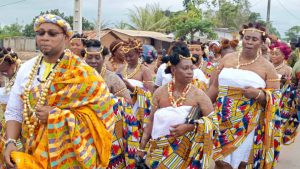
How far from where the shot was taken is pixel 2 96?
6176 millimetres

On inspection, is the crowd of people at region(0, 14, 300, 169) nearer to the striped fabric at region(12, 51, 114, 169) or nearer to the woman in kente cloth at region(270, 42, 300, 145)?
the striped fabric at region(12, 51, 114, 169)

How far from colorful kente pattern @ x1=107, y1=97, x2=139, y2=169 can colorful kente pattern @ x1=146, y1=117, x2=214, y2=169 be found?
0.76 meters

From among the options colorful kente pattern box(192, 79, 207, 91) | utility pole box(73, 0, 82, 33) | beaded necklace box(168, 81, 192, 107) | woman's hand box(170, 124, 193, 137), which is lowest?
woman's hand box(170, 124, 193, 137)

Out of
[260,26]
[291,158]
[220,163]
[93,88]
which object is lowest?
[291,158]

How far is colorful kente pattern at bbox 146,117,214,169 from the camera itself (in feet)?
17.5

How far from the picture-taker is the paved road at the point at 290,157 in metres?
8.79

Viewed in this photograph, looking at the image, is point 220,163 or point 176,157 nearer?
point 176,157

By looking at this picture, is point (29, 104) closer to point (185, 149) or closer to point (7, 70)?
point (185, 149)

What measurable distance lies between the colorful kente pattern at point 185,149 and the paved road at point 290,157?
3.72 metres

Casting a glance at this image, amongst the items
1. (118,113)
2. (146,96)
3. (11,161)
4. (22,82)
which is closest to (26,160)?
(11,161)

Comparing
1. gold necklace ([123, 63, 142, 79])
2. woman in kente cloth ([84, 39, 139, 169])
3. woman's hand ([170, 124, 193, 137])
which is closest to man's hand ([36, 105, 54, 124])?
woman's hand ([170, 124, 193, 137])

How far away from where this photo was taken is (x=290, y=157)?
9.55 meters

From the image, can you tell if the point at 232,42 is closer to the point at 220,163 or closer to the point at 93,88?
the point at 220,163

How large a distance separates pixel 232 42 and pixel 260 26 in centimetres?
323
